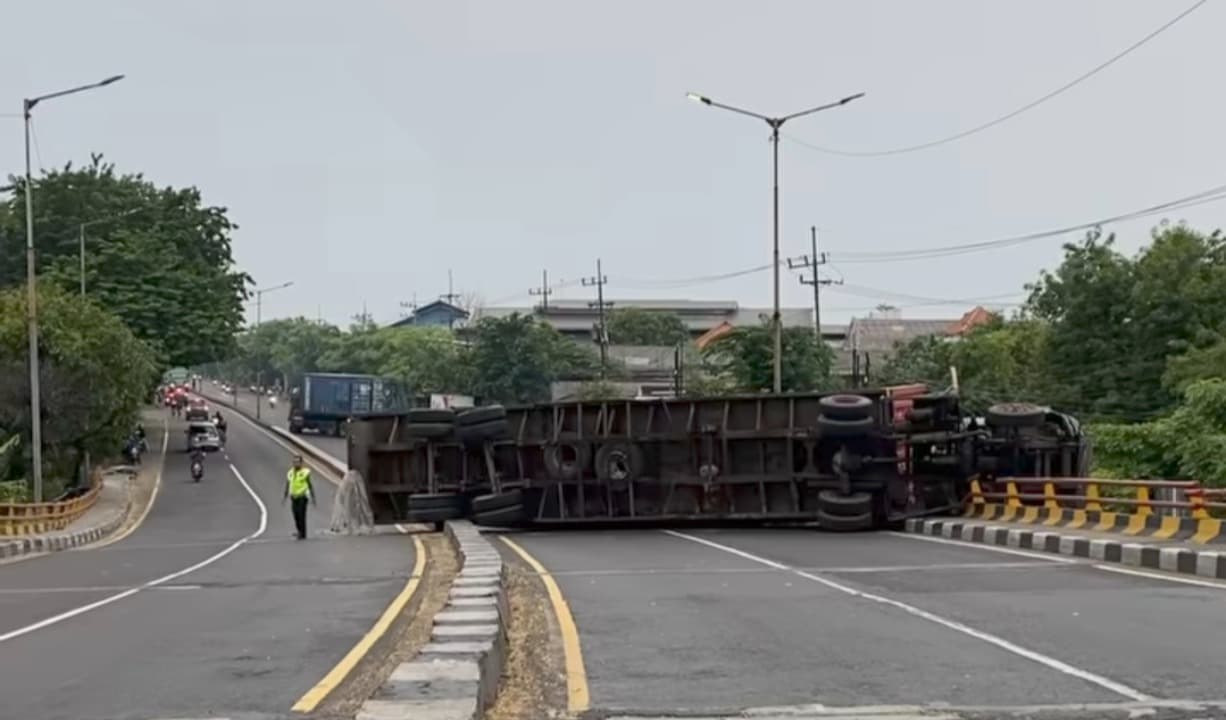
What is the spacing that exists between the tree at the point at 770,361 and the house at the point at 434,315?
93677 millimetres

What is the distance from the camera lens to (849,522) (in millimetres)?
24891

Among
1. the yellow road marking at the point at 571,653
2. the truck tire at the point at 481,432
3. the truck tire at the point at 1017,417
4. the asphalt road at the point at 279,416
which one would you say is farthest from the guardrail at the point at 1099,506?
the asphalt road at the point at 279,416

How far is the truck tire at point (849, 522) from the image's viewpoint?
24.9 metres

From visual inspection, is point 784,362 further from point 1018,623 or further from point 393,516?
point 1018,623

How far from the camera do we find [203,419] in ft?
270

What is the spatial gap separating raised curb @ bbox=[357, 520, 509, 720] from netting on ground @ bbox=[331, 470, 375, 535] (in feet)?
53.8

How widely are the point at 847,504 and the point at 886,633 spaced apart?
14090mm

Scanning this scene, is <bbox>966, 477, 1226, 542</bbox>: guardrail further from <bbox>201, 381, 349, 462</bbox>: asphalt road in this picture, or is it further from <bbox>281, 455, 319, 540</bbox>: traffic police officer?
<bbox>201, 381, 349, 462</bbox>: asphalt road

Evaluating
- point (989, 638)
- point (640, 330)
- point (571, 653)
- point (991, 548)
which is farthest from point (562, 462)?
point (640, 330)

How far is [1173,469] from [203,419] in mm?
56878

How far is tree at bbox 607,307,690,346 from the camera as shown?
113 meters

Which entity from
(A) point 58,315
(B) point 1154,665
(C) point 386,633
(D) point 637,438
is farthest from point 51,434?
(B) point 1154,665

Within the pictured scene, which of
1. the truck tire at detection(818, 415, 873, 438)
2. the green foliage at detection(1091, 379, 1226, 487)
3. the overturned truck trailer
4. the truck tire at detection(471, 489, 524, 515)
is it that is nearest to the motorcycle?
the overturned truck trailer

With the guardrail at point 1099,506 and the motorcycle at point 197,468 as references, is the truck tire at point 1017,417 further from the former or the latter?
the motorcycle at point 197,468
